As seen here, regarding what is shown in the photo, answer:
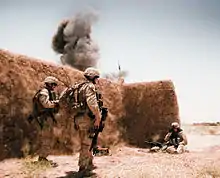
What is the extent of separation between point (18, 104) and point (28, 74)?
33.9 inches

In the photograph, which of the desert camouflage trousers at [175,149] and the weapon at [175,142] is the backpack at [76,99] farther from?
the weapon at [175,142]

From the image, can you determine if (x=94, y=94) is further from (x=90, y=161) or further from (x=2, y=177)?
(x=2, y=177)

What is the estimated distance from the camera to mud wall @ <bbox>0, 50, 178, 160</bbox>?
23.7 feet

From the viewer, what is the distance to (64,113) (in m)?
8.61

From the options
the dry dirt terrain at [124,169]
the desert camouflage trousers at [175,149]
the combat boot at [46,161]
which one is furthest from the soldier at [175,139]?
the combat boot at [46,161]

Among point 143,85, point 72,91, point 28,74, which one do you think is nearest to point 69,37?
point 143,85

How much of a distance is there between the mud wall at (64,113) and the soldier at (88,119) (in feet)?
6.15

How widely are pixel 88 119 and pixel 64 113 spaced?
9.28 ft

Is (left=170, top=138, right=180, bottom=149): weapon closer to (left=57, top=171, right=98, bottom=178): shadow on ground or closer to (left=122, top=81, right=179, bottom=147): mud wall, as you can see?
(left=122, top=81, right=179, bottom=147): mud wall

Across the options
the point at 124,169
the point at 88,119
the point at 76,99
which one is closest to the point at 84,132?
the point at 88,119

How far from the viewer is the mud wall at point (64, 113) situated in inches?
285

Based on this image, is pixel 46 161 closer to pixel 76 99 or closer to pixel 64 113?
pixel 76 99

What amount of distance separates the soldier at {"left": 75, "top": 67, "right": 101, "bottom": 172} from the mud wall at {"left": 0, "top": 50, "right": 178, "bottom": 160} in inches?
73.8

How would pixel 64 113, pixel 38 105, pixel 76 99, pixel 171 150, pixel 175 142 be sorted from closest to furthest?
pixel 76 99 → pixel 38 105 → pixel 64 113 → pixel 171 150 → pixel 175 142
